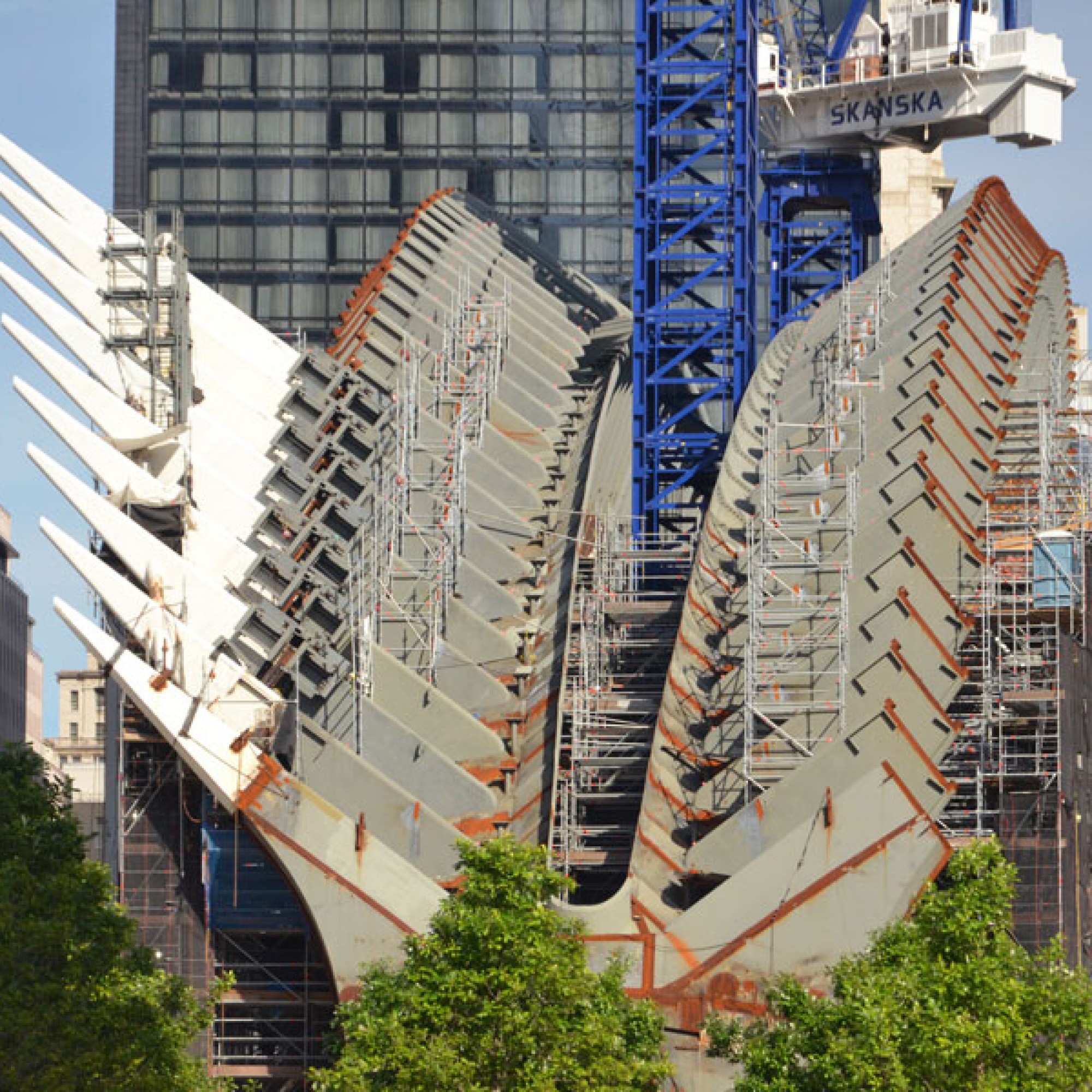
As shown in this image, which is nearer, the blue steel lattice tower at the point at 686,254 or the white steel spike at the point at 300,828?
the white steel spike at the point at 300,828

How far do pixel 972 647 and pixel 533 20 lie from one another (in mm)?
96820

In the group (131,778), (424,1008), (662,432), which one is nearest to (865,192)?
(662,432)

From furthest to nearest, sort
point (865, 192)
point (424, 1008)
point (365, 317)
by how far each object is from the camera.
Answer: point (865, 192)
point (365, 317)
point (424, 1008)

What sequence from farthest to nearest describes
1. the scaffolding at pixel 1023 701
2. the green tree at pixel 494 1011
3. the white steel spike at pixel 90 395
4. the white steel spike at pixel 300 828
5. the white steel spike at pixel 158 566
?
the white steel spike at pixel 90 395 < the white steel spike at pixel 158 566 < the scaffolding at pixel 1023 701 < the white steel spike at pixel 300 828 < the green tree at pixel 494 1011

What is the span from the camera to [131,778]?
100 meters

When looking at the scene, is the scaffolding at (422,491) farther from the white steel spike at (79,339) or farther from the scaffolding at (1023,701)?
the scaffolding at (1023,701)

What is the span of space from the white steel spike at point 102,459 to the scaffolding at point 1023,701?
80.9 feet

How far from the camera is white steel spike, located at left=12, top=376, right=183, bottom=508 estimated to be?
348 feet

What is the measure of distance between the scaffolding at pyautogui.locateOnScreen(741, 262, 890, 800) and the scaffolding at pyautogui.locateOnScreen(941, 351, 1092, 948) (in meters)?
3.86

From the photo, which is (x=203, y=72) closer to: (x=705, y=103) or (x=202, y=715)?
(x=705, y=103)

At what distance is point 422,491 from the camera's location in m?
121

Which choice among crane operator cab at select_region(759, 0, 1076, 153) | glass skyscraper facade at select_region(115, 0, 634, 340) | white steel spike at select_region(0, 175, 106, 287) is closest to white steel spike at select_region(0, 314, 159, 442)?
white steel spike at select_region(0, 175, 106, 287)

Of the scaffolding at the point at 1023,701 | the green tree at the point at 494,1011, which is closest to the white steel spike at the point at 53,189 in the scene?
the scaffolding at the point at 1023,701

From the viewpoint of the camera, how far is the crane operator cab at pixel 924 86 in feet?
462
